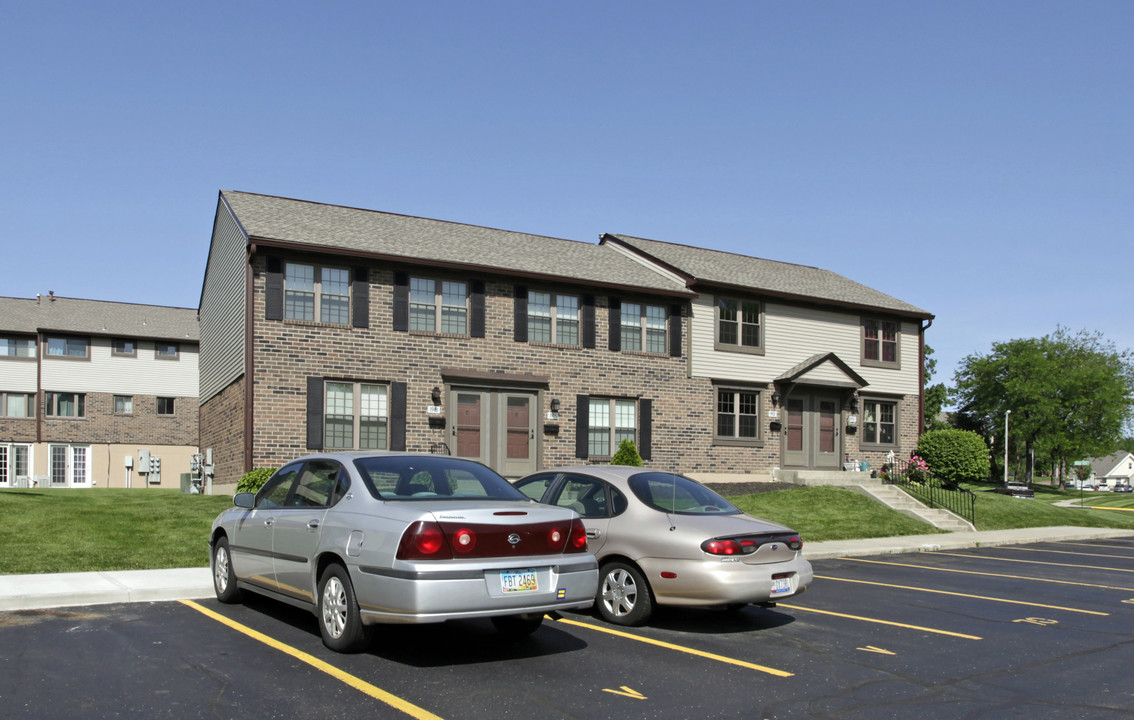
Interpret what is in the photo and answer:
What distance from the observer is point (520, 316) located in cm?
2333

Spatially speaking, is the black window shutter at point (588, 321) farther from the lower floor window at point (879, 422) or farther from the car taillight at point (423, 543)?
the car taillight at point (423, 543)

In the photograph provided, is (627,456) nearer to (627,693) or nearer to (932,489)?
(932,489)

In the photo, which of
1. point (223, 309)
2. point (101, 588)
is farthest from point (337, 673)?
point (223, 309)

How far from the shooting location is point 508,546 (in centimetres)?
689

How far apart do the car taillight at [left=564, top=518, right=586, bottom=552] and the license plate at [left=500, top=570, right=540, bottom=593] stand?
1.39ft

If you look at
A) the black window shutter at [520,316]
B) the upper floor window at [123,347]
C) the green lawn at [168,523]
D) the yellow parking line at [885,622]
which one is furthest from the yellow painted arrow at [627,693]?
the upper floor window at [123,347]

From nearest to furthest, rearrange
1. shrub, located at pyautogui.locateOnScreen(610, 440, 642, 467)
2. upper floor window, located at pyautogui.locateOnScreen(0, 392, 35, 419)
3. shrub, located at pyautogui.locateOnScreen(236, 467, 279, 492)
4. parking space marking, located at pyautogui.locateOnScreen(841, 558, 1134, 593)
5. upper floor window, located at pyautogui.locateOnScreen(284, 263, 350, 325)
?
parking space marking, located at pyautogui.locateOnScreen(841, 558, 1134, 593) < shrub, located at pyautogui.locateOnScreen(236, 467, 279, 492) < upper floor window, located at pyautogui.locateOnScreen(284, 263, 350, 325) < shrub, located at pyautogui.locateOnScreen(610, 440, 642, 467) < upper floor window, located at pyautogui.locateOnScreen(0, 392, 35, 419)

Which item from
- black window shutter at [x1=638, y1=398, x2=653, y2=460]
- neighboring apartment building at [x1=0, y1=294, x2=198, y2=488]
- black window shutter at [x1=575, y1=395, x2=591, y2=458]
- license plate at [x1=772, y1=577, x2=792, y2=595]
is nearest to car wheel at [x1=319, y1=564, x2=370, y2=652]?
license plate at [x1=772, y1=577, x2=792, y2=595]

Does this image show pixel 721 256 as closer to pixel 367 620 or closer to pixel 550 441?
pixel 550 441

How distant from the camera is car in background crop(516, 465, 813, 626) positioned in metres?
8.34

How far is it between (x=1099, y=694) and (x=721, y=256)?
2510cm

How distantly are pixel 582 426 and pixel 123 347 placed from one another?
94.3 ft

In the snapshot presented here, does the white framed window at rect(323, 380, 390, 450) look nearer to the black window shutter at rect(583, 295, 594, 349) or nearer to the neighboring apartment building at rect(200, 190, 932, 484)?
the neighboring apartment building at rect(200, 190, 932, 484)

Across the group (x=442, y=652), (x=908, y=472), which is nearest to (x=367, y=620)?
(x=442, y=652)
